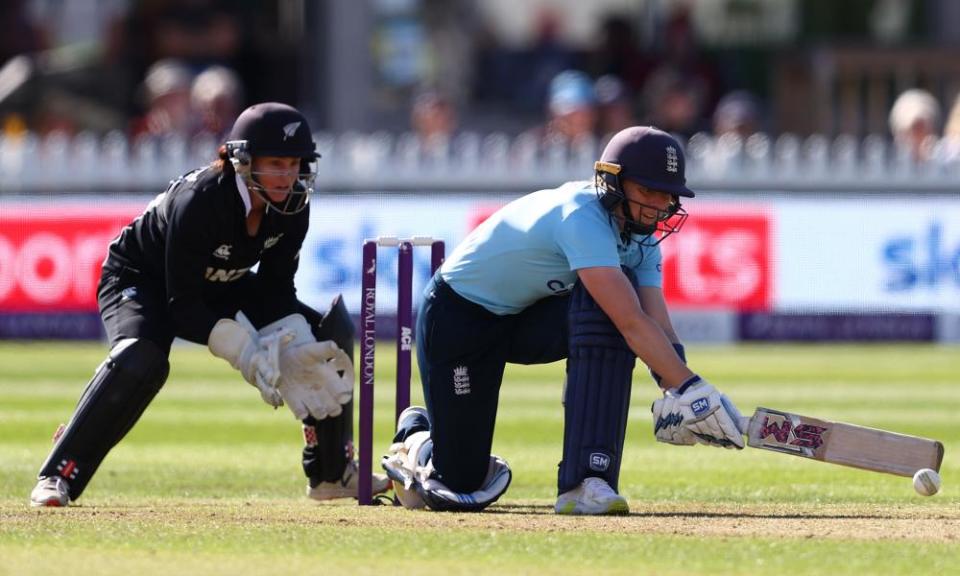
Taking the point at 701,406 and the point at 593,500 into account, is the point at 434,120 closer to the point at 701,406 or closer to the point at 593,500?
the point at 593,500

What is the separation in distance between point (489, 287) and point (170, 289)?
1.26m

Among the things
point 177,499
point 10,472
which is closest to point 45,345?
point 10,472

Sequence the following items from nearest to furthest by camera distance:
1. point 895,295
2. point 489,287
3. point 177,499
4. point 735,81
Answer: point 489,287 → point 177,499 → point 895,295 → point 735,81

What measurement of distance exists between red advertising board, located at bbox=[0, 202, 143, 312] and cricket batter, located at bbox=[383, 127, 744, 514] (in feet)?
32.9

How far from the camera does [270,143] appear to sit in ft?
24.3

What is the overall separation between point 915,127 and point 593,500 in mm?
12077

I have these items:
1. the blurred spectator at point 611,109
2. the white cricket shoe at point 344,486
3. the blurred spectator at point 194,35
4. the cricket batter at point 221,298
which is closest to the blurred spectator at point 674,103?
the blurred spectator at point 611,109

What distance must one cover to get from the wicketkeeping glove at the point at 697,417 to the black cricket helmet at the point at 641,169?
2.16 ft

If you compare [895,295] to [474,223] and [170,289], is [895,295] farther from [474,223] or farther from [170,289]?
[170,289]

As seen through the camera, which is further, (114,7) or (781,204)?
(114,7)

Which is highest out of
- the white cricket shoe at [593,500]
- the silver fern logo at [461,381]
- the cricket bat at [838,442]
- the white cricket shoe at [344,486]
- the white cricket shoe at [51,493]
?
the silver fern logo at [461,381]

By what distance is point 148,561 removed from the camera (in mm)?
5820

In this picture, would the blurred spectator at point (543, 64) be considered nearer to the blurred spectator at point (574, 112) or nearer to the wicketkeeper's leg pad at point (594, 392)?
the blurred spectator at point (574, 112)

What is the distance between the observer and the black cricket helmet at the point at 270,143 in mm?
7402
